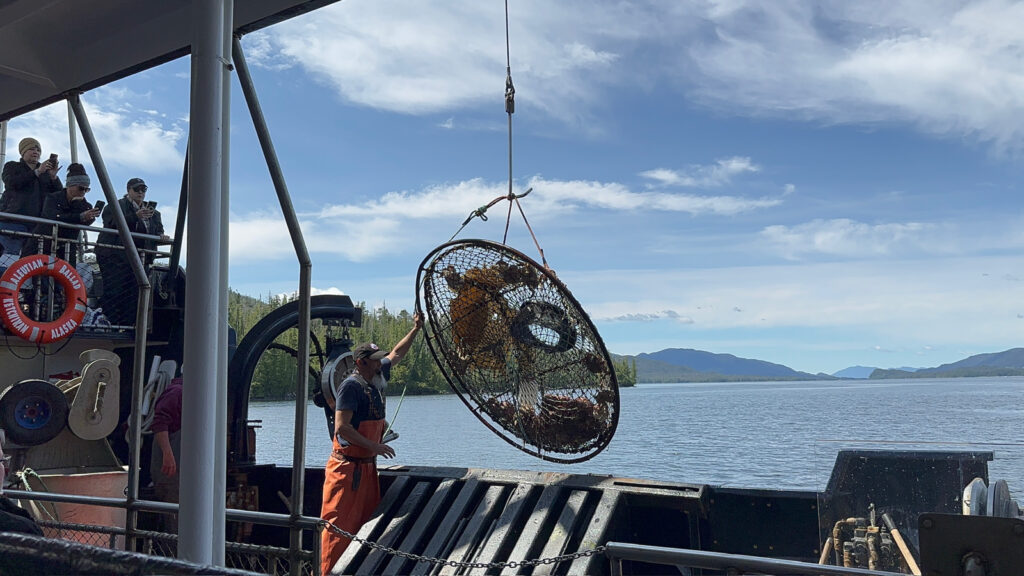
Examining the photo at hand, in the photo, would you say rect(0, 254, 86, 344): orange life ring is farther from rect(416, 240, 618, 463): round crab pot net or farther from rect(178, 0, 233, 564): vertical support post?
rect(178, 0, 233, 564): vertical support post

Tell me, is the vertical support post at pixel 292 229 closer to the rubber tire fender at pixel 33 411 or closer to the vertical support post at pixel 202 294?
the vertical support post at pixel 202 294

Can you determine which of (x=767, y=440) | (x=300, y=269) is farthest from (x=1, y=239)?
(x=767, y=440)

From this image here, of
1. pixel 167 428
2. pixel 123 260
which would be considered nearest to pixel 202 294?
pixel 167 428

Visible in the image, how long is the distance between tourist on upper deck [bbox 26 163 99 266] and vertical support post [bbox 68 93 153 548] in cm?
475

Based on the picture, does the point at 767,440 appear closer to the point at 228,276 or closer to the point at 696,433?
the point at 696,433

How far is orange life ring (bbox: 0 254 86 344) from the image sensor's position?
771cm

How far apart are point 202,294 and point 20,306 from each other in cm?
590

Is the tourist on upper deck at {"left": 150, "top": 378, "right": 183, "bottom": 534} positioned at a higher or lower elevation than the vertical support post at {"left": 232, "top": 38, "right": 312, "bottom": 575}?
lower

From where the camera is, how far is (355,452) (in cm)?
627

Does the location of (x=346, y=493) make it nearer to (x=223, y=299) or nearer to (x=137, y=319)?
(x=137, y=319)

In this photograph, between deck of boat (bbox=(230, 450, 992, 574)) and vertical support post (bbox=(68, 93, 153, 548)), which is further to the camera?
deck of boat (bbox=(230, 450, 992, 574))

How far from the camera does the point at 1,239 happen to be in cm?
871

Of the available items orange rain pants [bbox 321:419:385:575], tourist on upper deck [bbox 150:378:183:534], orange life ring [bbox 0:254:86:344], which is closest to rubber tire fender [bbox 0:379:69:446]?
orange life ring [bbox 0:254:86:344]

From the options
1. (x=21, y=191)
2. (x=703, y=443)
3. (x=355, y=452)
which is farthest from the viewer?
(x=703, y=443)
